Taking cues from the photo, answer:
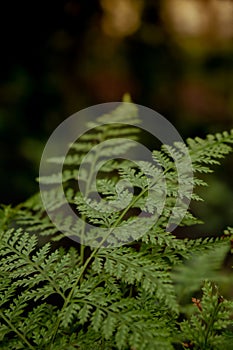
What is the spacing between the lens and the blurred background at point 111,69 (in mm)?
3596

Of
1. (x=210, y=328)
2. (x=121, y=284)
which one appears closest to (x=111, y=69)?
(x=121, y=284)

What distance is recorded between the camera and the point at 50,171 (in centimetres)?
139

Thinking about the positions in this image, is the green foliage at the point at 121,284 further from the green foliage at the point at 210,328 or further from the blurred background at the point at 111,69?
the blurred background at the point at 111,69

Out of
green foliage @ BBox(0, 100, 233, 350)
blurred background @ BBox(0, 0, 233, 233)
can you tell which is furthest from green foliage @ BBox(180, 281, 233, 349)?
blurred background @ BBox(0, 0, 233, 233)

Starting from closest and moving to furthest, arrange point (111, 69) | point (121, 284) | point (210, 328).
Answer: point (210, 328)
point (121, 284)
point (111, 69)

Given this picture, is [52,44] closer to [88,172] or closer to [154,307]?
[88,172]

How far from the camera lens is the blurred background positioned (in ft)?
11.8

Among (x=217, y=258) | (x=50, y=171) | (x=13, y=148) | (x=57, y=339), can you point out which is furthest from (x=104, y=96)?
(x=57, y=339)

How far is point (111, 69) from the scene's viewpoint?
443 centimetres

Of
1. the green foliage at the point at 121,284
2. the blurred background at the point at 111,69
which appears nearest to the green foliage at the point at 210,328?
the green foliage at the point at 121,284

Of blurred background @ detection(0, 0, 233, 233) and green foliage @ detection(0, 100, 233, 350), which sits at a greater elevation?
blurred background @ detection(0, 0, 233, 233)

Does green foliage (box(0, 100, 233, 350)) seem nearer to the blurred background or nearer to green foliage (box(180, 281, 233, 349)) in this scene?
green foliage (box(180, 281, 233, 349))

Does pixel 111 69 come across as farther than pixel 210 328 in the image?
Yes

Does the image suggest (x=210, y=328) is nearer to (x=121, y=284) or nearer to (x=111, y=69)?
(x=121, y=284)
